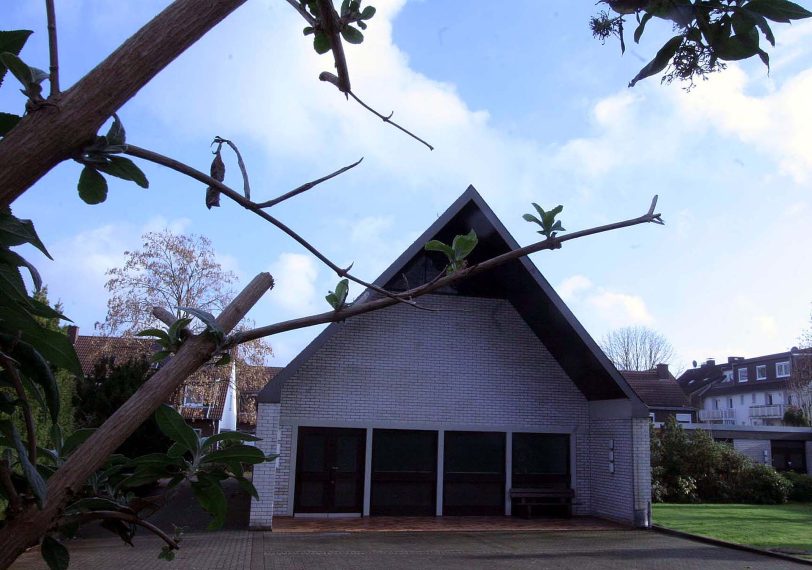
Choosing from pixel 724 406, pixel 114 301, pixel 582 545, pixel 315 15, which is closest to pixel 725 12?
pixel 315 15

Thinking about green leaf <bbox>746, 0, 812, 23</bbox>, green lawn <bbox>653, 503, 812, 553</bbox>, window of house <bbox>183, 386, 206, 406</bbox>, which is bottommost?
green lawn <bbox>653, 503, 812, 553</bbox>

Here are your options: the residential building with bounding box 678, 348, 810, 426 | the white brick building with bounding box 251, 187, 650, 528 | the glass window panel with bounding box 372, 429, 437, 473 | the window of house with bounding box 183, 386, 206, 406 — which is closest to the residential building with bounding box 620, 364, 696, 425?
the residential building with bounding box 678, 348, 810, 426

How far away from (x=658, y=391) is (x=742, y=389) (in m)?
21.5

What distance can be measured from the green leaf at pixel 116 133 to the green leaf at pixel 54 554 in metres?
0.64

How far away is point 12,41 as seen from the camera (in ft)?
3.54

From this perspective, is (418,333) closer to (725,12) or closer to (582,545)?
(582,545)

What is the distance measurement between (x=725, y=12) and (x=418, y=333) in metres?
16.4

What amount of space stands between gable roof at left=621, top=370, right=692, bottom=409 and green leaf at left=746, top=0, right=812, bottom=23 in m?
41.6

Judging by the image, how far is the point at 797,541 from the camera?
48.5 feet

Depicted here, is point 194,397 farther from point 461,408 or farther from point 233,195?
point 233,195

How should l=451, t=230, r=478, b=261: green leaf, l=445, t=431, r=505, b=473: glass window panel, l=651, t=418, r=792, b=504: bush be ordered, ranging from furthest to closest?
l=651, t=418, r=792, b=504: bush < l=445, t=431, r=505, b=473: glass window panel < l=451, t=230, r=478, b=261: green leaf

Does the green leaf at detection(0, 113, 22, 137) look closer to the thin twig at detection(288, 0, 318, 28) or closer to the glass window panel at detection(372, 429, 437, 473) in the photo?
the thin twig at detection(288, 0, 318, 28)

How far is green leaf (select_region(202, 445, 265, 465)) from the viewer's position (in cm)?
115

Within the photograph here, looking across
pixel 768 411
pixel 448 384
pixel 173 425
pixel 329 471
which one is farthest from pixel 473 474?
pixel 768 411
